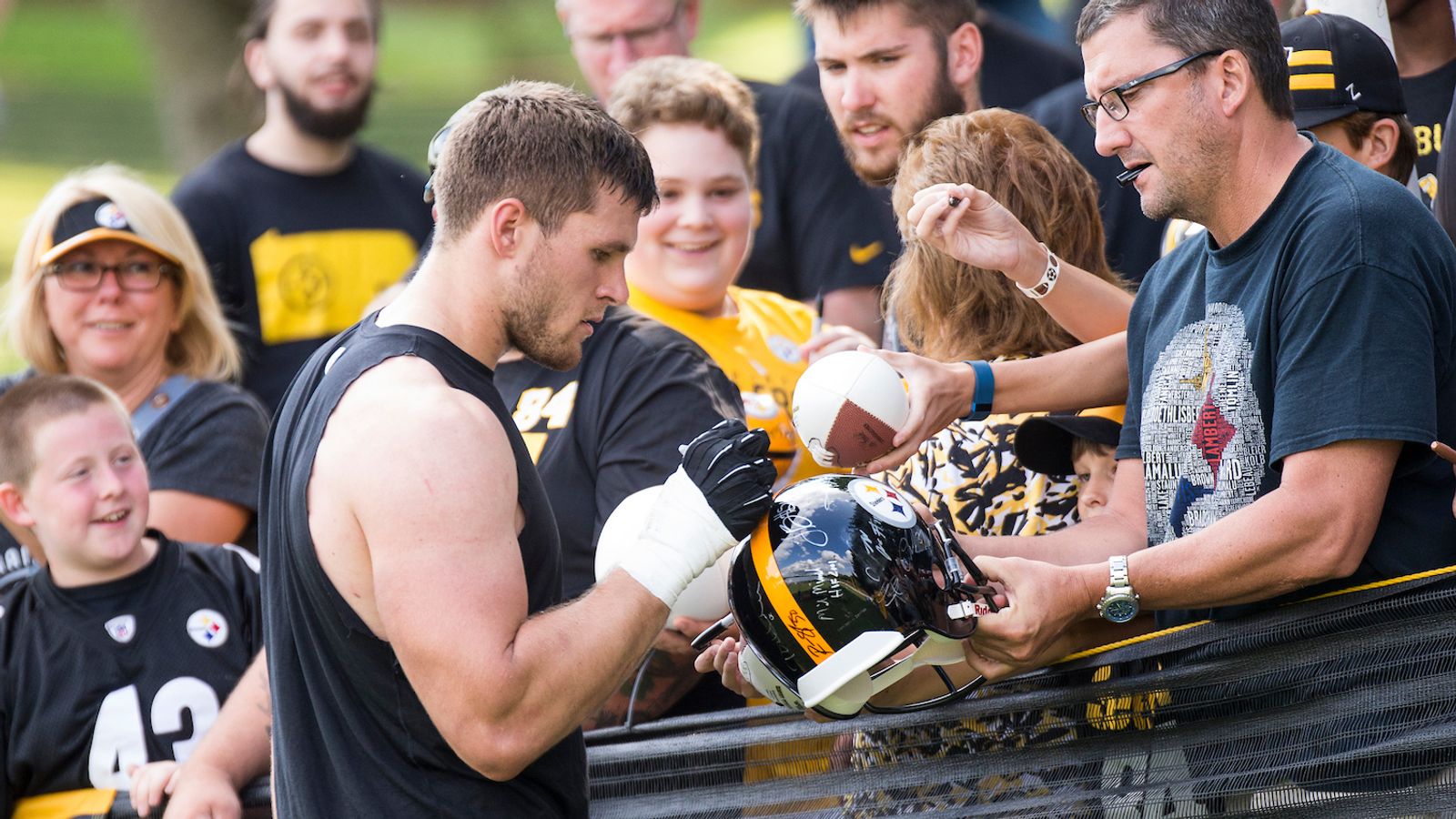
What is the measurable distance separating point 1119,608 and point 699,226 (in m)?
2.19

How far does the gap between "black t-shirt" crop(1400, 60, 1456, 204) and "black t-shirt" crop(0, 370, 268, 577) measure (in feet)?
13.0

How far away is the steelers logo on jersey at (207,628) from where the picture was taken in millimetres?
4969

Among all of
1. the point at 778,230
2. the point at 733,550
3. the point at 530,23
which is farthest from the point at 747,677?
the point at 530,23

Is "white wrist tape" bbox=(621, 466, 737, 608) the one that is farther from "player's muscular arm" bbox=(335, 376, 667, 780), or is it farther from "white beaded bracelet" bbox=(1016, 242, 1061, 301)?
"white beaded bracelet" bbox=(1016, 242, 1061, 301)

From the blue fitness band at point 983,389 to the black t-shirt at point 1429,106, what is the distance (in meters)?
1.88

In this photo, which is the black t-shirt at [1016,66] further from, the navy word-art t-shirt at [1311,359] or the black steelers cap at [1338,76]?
the navy word-art t-shirt at [1311,359]

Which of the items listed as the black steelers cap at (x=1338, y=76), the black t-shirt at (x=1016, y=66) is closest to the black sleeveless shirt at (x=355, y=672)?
the black steelers cap at (x=1338, y=76)

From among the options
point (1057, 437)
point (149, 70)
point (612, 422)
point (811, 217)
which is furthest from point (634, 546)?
point (149, 70)

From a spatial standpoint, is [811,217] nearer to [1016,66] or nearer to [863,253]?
[863,253]

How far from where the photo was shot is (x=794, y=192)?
6.28 metres

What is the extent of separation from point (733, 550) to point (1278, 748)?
3.97ft

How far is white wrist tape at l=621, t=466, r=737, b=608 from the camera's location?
10.5 feet

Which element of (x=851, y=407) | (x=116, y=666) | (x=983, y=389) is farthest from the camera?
(x=116, y=666)

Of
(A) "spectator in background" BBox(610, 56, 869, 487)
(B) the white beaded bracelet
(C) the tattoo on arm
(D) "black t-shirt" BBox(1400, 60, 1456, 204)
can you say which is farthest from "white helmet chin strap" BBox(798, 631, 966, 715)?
(D) "black t-shirt" BBox(1400, 60, 1456, 204)
